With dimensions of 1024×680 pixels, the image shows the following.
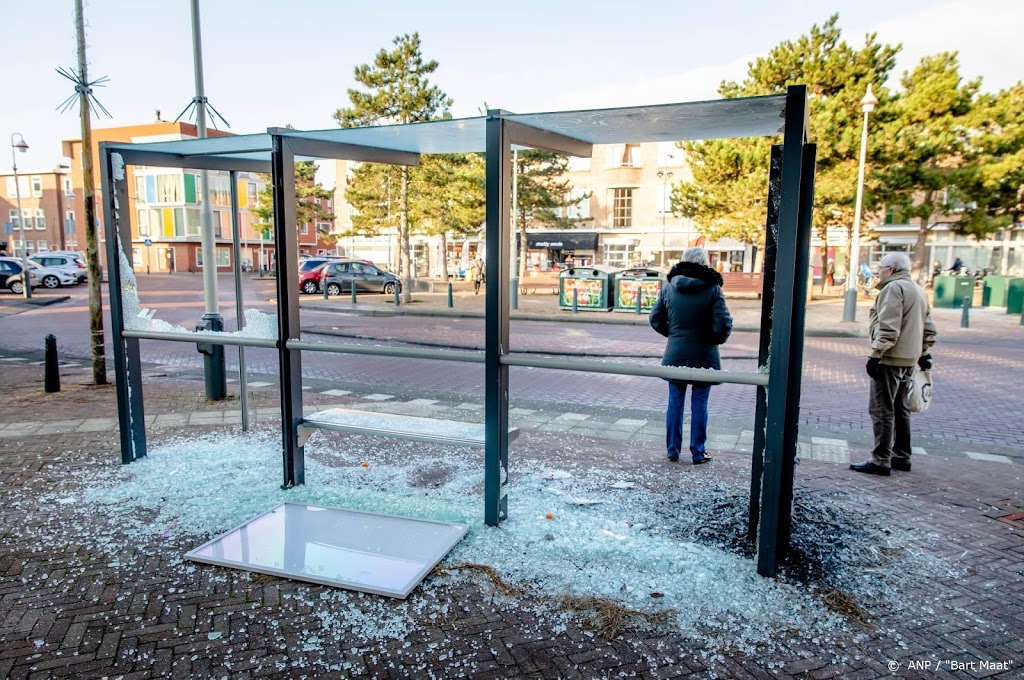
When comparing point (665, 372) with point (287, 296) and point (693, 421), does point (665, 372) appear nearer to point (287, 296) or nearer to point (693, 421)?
point (693, 421)

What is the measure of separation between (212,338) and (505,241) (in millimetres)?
2477

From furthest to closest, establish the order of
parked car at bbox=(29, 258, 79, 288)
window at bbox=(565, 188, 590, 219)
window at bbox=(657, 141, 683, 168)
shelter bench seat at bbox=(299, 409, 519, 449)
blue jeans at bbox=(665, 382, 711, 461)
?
1. window at bbox=(565, 188, 590, 219)
2. window at bbox=(657, 141, 683, 168)
3. parked car at bbox=(29, 258, 79, 288)
4. blue jeans at bbox=(665, 382, 711, 461)
5. shelter bench seat at bbox=(299, 409, 519, 449)

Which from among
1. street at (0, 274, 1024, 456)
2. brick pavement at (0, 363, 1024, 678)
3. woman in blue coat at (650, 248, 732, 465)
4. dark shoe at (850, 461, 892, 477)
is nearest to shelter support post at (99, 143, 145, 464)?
brick pavement at (0, 363, 1024, 678)

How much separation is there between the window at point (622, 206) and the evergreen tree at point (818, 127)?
2516 centimetres

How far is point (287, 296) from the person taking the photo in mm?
4605

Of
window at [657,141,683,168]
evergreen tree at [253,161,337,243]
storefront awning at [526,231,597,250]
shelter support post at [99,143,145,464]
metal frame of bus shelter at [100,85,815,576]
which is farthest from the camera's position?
storefront awning at [526,231,597,250]

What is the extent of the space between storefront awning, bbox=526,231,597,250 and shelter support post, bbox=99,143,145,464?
1761 inches

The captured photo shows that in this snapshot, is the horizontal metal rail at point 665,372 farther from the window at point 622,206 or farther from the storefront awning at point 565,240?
the window at point 622,206

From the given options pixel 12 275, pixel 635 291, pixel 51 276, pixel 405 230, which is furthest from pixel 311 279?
pixel 635 291

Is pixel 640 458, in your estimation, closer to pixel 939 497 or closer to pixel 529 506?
pixel 529 506

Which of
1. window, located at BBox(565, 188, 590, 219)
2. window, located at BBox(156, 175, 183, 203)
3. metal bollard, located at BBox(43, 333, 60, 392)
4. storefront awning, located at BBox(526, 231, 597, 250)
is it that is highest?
window, located at BBox(156, 175, 183, 203)

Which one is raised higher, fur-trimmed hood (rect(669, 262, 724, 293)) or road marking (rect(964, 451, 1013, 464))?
fur-trimmed hood (rect(669, 262, 724, 293))

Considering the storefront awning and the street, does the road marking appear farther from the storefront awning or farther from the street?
the storefront awning

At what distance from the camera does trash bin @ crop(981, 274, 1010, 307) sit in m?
22.2
